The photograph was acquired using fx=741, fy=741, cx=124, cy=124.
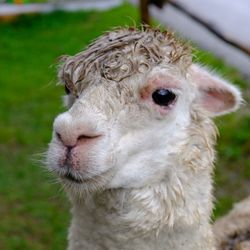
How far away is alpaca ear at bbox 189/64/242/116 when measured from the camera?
282 cm

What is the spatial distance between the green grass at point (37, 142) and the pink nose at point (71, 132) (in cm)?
95

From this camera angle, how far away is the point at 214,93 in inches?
113

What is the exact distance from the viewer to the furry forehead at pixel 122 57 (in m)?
2.53

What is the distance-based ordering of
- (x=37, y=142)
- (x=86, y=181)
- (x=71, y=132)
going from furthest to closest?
1. (x=37, y=142)
2. (x=86, y=181)
3. (x=71, y=132)

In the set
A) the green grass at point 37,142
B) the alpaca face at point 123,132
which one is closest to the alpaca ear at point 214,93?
the alpaca face at point 123,132

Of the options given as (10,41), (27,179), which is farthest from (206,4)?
(27,179)

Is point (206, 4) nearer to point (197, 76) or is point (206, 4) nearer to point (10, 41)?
point (10, 41)

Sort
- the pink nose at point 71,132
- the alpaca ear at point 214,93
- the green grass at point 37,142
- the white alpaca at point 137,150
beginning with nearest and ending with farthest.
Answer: the pink nose at point 71,132
the white alpaca at point 137,150
the alpaca ear at point 214,93
the green grass at point 37,142

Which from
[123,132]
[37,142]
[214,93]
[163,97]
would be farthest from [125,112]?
[37,142]

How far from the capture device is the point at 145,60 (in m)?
2.57

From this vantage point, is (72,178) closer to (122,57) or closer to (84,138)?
(84,138)

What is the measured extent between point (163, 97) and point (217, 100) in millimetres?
349

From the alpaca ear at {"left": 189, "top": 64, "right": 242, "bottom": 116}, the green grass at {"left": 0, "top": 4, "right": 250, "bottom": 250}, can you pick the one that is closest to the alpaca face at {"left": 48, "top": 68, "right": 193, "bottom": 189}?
the alpaca ear at {"left": 189, "top": 64, "right": 242, "bottom": 116}

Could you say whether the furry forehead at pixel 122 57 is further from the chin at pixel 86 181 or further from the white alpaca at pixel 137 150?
the chin at pixel 86 181
